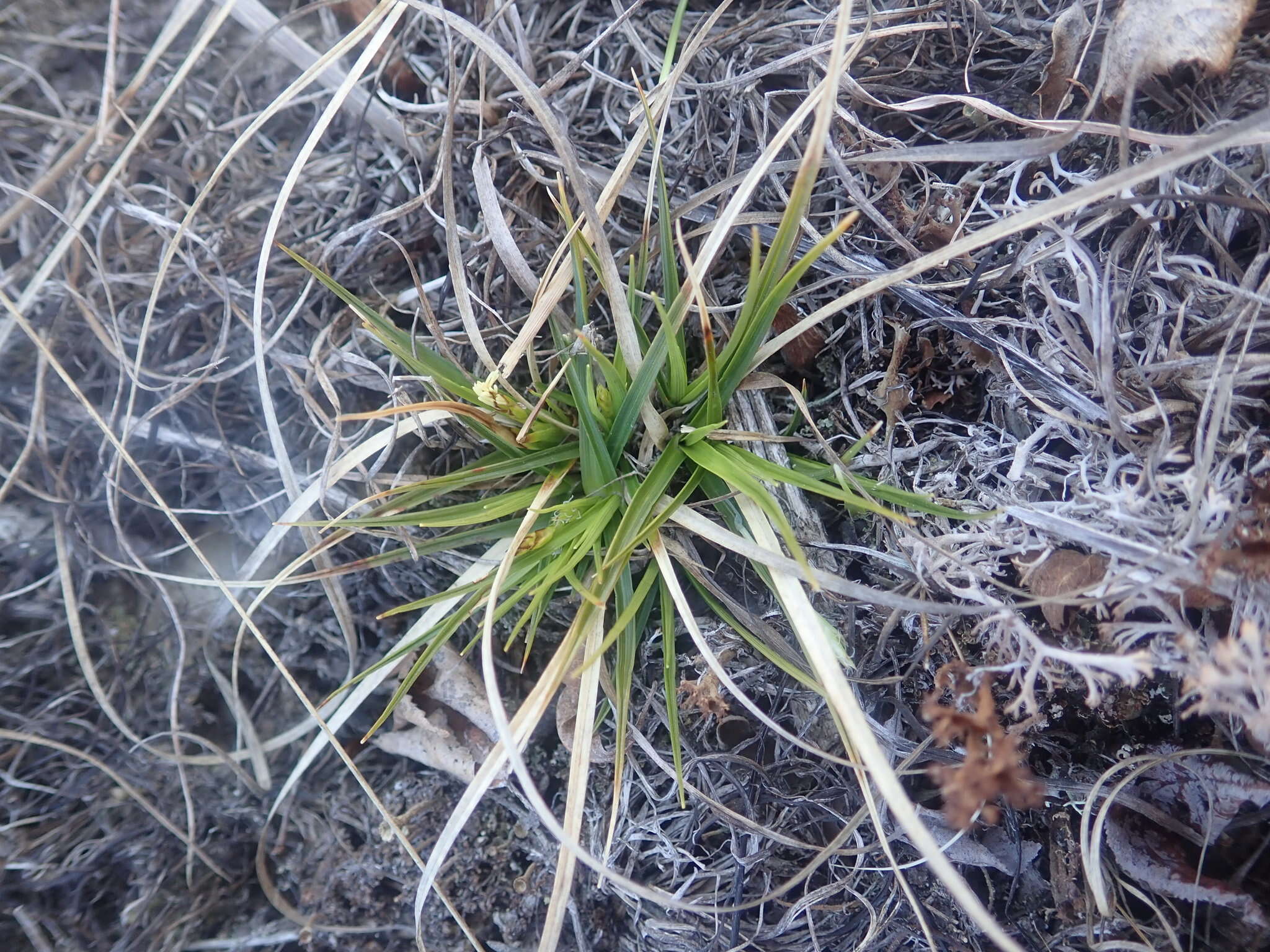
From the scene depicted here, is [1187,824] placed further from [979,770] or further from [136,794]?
[136,794]

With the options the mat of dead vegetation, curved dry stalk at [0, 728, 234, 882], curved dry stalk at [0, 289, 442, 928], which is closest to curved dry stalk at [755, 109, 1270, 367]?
the mat of dead vegetation

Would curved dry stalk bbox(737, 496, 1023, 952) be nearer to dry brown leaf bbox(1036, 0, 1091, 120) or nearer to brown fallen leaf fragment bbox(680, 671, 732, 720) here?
brown fallen leaf fragment bbox(680, 671, 732, 720)

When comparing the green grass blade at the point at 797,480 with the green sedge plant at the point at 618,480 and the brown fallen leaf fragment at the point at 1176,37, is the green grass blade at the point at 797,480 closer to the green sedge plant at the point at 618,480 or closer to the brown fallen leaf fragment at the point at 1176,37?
the green sedge plant at the point at 618,480

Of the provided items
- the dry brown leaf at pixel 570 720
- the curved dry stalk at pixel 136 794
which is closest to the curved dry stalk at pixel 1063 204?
the dry brown leaf at pixel 570 720

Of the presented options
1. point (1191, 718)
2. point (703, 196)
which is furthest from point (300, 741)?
point (1191, 718)

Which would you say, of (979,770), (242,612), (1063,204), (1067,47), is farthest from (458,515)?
(1067,47)

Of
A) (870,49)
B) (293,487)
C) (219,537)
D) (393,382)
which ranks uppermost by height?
(870,49)

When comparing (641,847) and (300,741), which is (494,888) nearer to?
(641,847)
